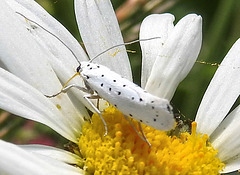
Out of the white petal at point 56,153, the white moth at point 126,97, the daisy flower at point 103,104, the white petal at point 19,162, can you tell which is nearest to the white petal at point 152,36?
the daisy flower at point 103,104

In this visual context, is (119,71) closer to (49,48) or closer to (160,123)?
(49,48)

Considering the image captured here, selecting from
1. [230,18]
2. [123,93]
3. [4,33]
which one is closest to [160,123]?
[123,93]

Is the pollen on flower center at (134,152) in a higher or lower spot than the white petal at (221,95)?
lower

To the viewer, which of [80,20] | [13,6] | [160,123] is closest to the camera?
[160,123]

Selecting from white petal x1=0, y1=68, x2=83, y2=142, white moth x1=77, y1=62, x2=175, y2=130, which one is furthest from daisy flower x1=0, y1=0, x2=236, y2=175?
white moth x1=77, y1=62, x2=175, y2=130

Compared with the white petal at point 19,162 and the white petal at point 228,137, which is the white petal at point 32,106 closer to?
the white petal at point 19,162

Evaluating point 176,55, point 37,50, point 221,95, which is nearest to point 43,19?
point 37,50

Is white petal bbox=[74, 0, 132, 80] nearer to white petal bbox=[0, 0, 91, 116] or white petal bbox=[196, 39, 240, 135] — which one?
white petal bbox=[0, 0, 91, 116]
